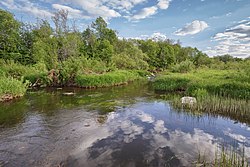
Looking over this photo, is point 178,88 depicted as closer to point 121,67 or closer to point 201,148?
point 201,148

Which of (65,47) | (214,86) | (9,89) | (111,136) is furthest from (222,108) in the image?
(65,47)

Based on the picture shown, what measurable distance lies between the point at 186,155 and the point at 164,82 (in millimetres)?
14978

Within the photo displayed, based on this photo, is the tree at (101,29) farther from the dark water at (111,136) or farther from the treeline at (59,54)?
the dark water at (111,136)

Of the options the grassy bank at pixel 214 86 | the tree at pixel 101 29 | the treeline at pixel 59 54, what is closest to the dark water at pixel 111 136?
the grassy bank at pixel 214 86

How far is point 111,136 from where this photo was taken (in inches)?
316

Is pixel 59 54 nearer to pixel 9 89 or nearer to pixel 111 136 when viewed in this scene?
pixel 9 89

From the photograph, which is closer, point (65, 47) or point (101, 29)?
point (65, 47)

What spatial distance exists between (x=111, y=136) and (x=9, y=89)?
11378 millimetres

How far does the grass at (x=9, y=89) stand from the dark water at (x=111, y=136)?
10.2 ft

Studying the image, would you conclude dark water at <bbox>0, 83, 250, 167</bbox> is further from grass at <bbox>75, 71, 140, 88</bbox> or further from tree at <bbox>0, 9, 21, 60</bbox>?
tree at <bbox>0, 9, 21, 60</bbox>

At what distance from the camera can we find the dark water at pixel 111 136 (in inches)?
239

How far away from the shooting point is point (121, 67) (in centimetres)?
4062

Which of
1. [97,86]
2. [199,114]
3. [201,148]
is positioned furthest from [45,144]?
[97,86]

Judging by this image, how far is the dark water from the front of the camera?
6.08m
